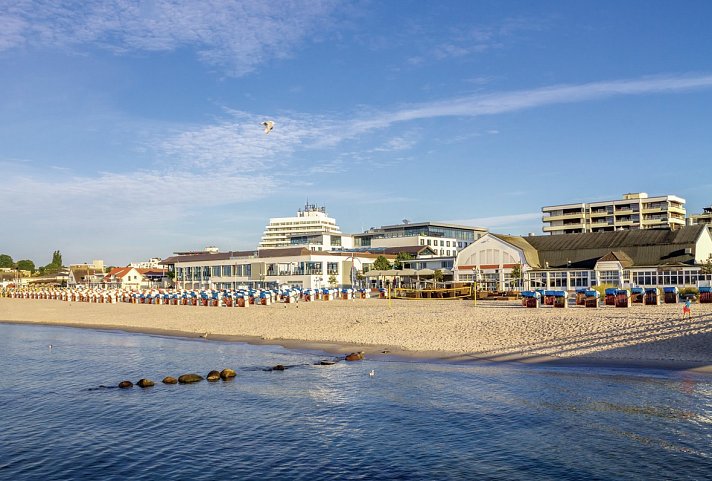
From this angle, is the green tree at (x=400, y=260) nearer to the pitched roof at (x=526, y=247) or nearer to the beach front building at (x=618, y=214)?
A: the pitched roof at (x=526, y=247)

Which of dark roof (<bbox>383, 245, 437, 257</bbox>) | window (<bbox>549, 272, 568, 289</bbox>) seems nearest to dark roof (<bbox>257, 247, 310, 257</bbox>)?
dark roof (<bbox>383, 245, 437, 257</bbox>)

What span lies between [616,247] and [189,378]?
A: 5813 centimetres

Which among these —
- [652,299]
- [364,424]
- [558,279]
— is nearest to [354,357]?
[364,424]

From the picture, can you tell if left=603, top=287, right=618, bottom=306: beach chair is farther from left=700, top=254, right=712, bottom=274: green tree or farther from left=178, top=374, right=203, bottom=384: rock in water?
left=178, top=374, right=203, bottom=384: rock in water

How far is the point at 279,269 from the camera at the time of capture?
336 feet

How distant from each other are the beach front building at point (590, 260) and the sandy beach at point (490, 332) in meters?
22.4

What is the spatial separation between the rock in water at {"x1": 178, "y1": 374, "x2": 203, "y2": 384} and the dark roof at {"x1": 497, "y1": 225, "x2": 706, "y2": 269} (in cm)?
5236

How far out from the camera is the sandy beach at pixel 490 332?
28.9 meters

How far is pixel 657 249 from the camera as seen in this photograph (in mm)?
67188

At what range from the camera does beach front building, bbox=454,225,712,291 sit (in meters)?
64.6

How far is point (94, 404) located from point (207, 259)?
9386 cm

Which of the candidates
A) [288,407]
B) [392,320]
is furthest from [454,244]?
[288,407]

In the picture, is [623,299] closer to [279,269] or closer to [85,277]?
[279,269]

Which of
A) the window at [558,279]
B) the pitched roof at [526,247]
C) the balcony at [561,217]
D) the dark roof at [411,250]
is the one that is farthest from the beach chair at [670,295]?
the balcony at [561,217]
